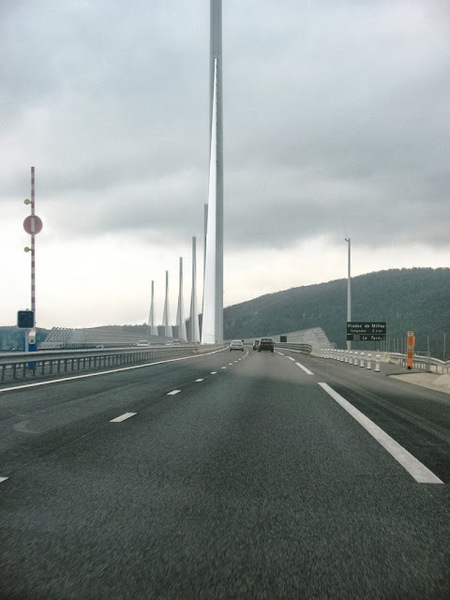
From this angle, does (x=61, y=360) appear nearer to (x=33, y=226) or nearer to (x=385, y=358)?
(x=33, y=226)

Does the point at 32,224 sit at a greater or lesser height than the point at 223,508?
greater

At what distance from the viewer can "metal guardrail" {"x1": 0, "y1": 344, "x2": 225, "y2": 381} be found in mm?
20031

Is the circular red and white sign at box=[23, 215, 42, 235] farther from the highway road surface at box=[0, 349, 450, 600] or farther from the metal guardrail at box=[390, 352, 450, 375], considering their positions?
the metal guardrail at box=[390, 352, 450, 375]

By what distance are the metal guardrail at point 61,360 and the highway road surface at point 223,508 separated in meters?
9.87

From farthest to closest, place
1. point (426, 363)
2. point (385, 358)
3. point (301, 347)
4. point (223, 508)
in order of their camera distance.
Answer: point (301, 347), point (385, 358), point (426, 363), point (223, 508)

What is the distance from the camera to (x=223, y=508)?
16.0 ft

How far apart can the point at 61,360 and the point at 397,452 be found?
22560 mm

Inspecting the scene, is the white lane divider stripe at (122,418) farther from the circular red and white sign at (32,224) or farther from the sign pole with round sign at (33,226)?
the circular red and white sign at (32,224)

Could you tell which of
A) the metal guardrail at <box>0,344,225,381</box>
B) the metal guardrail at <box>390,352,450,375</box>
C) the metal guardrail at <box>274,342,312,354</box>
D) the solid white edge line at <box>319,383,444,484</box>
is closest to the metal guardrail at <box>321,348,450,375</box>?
the metal guardrail at <box>390,352,450,375</box>

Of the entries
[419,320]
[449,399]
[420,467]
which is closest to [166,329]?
[419,320]

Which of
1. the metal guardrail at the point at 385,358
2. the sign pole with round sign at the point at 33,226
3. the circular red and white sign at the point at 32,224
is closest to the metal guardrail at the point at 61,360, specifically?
the sign pole with round sign at the point at 33,226

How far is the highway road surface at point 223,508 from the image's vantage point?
3.46 metres

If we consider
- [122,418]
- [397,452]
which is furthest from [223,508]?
[122,418]

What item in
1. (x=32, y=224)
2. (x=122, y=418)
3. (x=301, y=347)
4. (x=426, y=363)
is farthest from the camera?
(x=301, y=347)
